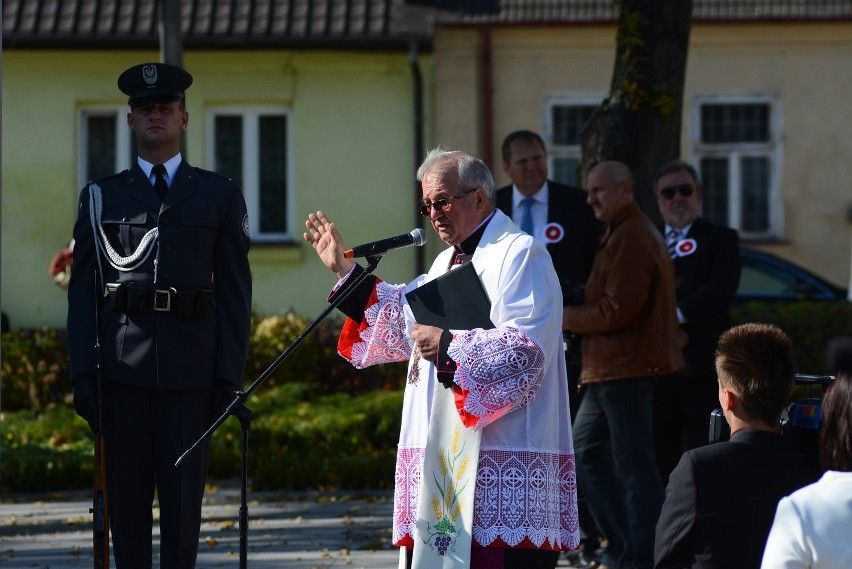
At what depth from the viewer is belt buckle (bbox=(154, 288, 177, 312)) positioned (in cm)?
556

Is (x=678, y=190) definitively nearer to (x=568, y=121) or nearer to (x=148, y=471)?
(x=148, y=471)

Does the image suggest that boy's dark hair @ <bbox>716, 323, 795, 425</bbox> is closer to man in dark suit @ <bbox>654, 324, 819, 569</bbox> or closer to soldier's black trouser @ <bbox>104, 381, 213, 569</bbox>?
man in dark suit @ <bbox>654, 324, 819, 569</bbox>

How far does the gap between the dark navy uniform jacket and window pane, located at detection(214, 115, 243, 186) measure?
13.4 m

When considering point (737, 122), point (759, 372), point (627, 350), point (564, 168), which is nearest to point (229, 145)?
point (564, 168)

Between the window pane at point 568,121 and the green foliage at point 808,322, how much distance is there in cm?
548

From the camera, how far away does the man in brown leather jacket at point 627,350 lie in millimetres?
7047

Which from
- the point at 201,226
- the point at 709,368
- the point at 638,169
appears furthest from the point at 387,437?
the point at 201,226

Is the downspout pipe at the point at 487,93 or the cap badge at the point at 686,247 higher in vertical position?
the downspout pipe at the point at 487,93

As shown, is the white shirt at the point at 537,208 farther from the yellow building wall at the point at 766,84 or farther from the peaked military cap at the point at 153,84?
the yellow building wall at the point at 766,84

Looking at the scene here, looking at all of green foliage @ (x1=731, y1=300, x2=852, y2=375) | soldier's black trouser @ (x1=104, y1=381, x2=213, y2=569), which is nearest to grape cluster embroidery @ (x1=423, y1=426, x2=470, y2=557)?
soldier's black trouser @ (x1=104, y1=381, x2=213, y2=569)

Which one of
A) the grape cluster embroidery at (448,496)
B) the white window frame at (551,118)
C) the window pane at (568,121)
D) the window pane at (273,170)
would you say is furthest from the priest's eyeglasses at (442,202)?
the window pane at (273,170)

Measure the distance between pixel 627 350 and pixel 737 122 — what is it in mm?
12694

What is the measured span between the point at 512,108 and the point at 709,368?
11687 mm

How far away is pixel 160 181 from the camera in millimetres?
5734
